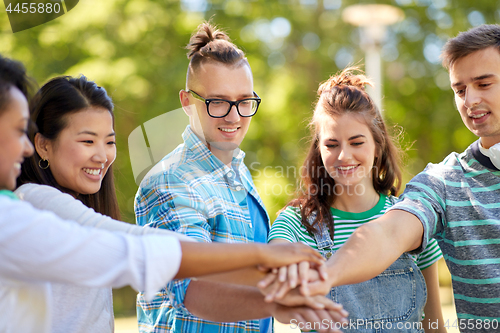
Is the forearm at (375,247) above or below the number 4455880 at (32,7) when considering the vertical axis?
below

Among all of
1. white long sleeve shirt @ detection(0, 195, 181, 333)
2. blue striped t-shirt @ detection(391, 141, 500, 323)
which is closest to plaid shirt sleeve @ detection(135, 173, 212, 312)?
white long sleeve shirt @ detection(0, 195, 181, 333)

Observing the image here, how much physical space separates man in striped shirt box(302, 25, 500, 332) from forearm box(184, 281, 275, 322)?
0.81ft

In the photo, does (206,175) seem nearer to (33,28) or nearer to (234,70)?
(234,70)

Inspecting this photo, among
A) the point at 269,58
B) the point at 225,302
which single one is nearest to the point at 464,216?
the point at 225,302

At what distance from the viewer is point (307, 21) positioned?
8750 mm

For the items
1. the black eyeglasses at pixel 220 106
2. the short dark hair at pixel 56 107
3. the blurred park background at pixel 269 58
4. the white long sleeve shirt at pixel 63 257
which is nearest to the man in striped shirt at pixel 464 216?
the white long sleeve shirt at pixel 63 257

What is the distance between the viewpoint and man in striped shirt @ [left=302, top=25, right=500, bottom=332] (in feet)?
6.30

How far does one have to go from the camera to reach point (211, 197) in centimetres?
211

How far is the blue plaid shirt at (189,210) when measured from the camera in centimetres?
194

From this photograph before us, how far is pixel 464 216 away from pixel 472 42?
0.83 meters

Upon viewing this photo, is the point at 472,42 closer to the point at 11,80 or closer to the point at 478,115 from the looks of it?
the point at 478,115

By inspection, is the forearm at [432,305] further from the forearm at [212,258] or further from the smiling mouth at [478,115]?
the forearm at [212,258]

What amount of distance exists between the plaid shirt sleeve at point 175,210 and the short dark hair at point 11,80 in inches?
27.3

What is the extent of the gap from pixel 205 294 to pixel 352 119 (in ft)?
Result: 3.80
